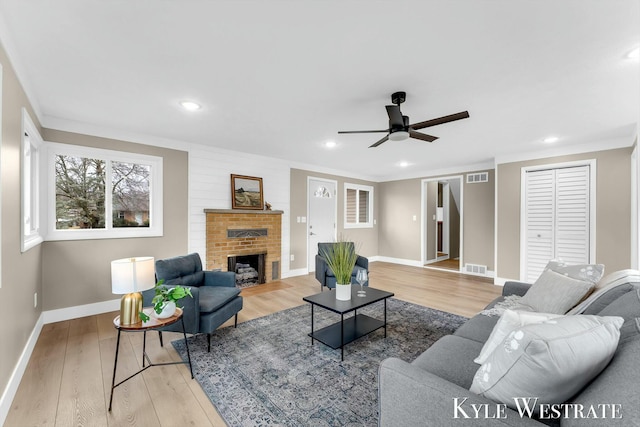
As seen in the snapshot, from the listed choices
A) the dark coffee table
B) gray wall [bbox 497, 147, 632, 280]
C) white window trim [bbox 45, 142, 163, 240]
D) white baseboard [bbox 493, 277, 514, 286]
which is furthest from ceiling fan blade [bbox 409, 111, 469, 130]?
white baseboard [bbox 493, 277, 514, 286]

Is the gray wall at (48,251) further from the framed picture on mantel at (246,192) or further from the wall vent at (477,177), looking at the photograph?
the wall vent at (477,177)

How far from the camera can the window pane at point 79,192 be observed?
10.7 ft

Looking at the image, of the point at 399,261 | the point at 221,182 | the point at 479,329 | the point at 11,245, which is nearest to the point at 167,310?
the point at 11,245

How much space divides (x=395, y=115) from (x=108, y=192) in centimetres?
360

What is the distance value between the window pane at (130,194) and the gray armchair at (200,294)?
52.7 inches

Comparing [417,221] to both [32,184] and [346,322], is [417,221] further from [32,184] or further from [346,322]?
[32,184]

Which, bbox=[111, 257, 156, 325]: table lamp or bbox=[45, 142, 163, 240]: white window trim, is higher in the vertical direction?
bbox=[45, 142, 163, 240]: white window trim

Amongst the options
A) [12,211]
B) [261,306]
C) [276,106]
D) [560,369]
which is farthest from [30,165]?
[560,369]

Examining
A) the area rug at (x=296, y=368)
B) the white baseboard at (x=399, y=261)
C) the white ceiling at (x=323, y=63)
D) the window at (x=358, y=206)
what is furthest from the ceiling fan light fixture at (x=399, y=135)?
the white baseboard at (x=399, y=261)

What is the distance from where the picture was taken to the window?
6.79 metres

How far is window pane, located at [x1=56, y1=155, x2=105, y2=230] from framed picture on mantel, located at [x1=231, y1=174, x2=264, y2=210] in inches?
68.5

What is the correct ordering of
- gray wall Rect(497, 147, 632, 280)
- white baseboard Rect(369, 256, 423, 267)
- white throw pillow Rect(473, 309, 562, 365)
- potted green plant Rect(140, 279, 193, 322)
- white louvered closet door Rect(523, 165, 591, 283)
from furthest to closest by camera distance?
1. white baseboard Rect(369, 256, 423, 267)
2. white louvered closet door Rect(523, 165, 591, 283)
3. gray wall Rect(497, 147, 632, 280)
4. potted green plant Rect(140, 279, 193, 322)
5. white throw pillow Rect(473, 309, 562, 365)

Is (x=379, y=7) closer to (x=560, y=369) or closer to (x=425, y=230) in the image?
(x=560, y=369)

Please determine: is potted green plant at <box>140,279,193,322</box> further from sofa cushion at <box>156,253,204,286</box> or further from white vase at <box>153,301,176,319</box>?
sofa cushion at <box>156,253,204,286</box>
